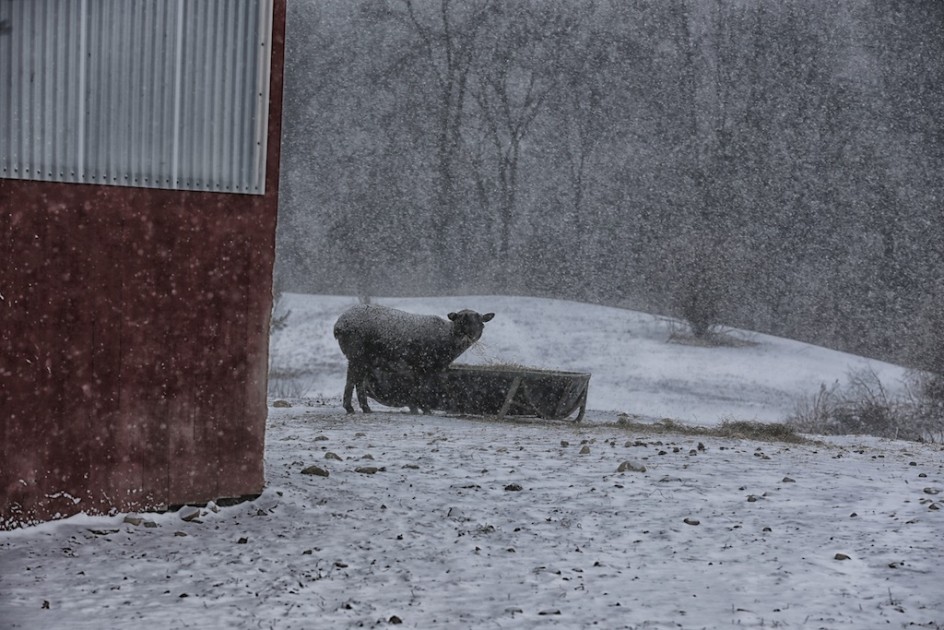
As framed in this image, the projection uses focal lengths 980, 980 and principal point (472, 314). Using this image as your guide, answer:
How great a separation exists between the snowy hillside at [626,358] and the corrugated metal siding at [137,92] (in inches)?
545

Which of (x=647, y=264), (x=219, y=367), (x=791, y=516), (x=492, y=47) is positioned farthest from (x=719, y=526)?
(x=492, y=47)

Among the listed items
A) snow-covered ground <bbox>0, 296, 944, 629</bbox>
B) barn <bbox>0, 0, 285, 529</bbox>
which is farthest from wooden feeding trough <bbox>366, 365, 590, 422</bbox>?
barn <bbox>0, 0, 285, 529</bbox>

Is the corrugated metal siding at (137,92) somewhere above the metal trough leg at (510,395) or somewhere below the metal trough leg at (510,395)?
above

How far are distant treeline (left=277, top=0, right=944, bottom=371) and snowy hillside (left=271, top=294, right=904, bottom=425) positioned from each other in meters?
2.98

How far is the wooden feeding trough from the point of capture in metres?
13.4

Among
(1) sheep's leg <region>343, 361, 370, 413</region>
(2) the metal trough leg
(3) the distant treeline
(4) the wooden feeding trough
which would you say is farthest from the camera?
(3) the distant treeline

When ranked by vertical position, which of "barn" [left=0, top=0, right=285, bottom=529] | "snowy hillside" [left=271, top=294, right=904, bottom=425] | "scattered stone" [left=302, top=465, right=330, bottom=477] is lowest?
"snowy hillside" [left=271, top=294, right=904, bottom=425]

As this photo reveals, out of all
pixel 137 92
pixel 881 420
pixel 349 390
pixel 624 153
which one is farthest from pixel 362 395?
pixel 624 153

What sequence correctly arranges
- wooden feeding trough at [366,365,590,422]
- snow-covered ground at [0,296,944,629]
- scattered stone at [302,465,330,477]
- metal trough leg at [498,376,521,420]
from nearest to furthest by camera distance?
snow-covered ground at [0,296,944,629]
scattered stone at [302,465,330,477]
metal trough leg at [498,376,521,420]
wooden feeding trough at [366,365,590,422]

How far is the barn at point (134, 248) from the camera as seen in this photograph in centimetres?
569

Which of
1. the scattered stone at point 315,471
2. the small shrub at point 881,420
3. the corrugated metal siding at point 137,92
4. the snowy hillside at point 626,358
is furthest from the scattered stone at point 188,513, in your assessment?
the snowy hillside at point 626,358

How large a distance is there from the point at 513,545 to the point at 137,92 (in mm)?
3618

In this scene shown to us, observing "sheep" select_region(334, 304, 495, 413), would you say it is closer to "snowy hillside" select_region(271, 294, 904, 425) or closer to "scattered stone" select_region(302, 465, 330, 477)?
"scattered stone" select_region(302, 465, 330, 477)

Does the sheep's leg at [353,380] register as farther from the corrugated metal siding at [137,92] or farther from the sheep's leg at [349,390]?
the corrugated metal siding at [137,92]
